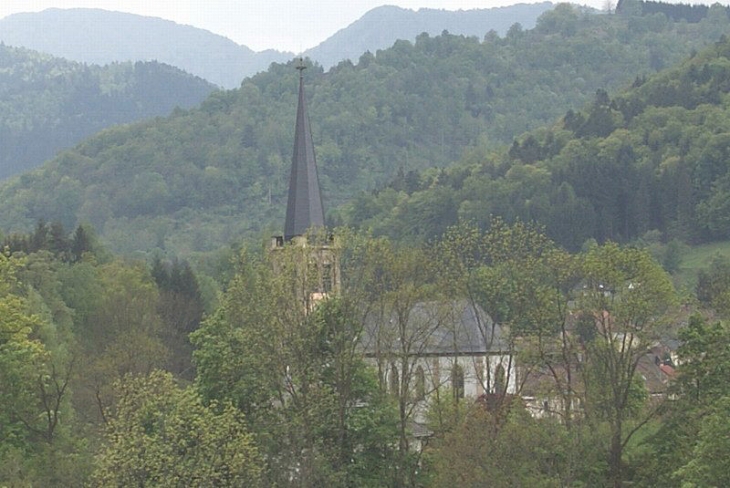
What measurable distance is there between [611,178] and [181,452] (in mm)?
116086

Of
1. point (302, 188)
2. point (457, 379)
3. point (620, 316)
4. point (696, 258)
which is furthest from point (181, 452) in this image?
point (696, 258)

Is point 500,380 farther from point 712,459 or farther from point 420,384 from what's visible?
point 712,459

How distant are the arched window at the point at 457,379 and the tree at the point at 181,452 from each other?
881cm

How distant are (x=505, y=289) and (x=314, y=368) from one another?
8.60 metres

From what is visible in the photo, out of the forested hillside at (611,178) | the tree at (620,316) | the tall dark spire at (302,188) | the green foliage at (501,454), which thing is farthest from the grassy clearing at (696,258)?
the green foliage at (501,454)

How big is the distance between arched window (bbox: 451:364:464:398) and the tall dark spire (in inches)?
517

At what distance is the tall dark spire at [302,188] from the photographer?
56.6m

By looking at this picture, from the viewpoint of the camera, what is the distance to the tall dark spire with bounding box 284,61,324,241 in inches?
2229

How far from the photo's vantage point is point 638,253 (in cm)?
4184

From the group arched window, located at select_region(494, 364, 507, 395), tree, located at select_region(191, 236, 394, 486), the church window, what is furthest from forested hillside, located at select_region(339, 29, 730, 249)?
tree, located at select_region(191, 236, 394, 486)

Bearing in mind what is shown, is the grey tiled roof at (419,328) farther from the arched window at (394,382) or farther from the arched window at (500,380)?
the arched window at (500,380)

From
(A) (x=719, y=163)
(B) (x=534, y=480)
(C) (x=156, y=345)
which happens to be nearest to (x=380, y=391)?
(B) (x=534, y=480)

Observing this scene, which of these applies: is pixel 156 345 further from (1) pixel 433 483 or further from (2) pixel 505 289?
(1) pixel 433 483

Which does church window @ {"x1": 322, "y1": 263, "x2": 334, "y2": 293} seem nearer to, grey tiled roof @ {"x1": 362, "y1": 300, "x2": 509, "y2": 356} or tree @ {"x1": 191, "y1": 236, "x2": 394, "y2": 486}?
tree @ {"x1": 191, "y1": 236, "x2": 394, "y2": 486}
